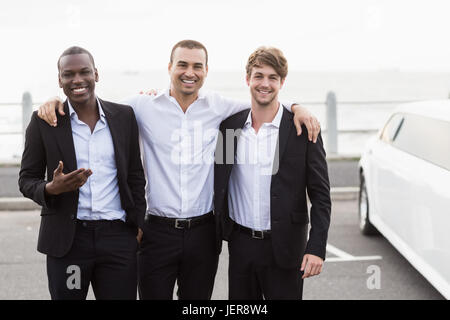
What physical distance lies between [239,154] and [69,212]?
1035mm

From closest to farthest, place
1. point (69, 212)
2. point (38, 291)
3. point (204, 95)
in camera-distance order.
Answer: point (69, 212) < point (204, 95) < point (38, 291)

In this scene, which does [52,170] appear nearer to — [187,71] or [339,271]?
[187,71]

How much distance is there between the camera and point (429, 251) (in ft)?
14.8

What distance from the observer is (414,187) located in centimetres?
490

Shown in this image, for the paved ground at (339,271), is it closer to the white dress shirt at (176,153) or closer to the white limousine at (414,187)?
the white limousine at (414,187)

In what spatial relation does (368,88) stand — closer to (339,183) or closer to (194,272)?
(339,183)

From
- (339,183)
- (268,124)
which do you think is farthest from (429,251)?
(339,183)

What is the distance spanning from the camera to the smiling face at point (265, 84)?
3.13 m

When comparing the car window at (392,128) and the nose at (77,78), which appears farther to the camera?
the car window at (392,128)

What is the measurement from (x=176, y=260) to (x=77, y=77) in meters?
1.23

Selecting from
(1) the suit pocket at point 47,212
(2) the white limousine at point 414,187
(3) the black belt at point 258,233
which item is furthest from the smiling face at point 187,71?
(2) the white limousine at point 414,187

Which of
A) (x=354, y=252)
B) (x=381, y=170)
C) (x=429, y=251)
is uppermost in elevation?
(x=381, y=170)

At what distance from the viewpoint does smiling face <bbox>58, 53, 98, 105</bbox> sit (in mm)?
2895

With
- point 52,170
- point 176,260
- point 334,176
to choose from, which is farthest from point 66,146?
point 334,176
